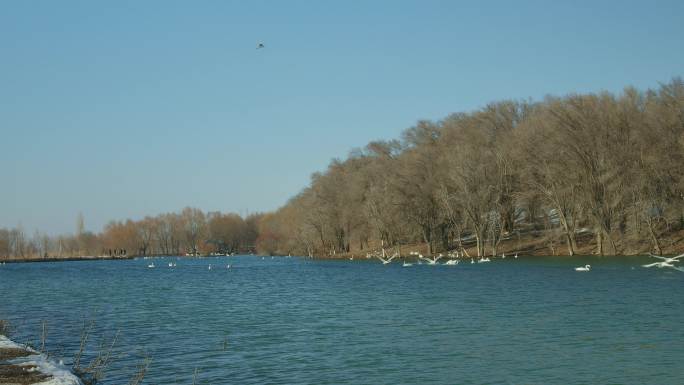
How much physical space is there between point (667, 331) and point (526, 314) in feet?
21.3

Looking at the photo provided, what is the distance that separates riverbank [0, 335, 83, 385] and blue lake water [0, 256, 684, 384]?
169cm

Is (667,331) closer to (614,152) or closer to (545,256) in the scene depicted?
(614,152)

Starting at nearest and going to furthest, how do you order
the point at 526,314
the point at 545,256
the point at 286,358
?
the point at 286,358 < the point at 526,314 < the point at 545,256

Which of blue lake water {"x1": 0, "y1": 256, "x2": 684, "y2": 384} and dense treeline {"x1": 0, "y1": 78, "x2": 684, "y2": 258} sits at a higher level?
dense treeline {"x1": 0, "y1": 78, "x2": 684, "y2": 258}

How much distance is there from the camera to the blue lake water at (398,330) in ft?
60.5

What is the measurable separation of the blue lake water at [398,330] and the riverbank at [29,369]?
1689 mm

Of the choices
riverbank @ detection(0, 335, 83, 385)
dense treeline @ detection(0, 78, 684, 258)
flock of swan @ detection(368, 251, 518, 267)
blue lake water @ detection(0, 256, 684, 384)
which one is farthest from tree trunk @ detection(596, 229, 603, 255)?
riverbank @ detection(0, 335, 83, 385)

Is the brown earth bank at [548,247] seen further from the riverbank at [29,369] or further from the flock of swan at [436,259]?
the riverbank at [29,369]

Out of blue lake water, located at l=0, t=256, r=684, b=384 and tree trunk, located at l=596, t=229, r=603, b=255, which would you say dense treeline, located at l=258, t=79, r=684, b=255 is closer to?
tree trunk, located at l=596, t=229, r=603, b=255

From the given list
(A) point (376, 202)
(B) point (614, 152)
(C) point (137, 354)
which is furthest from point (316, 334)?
(A) point (376, 202)

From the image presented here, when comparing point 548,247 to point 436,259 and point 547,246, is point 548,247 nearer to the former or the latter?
point 547,246

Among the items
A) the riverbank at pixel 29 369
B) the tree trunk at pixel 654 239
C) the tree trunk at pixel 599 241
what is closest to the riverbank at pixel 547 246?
the tree trunk at pixel 599 241

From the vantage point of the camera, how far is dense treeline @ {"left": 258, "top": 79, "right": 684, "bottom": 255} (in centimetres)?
6291

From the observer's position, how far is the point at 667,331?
77.0 feet
